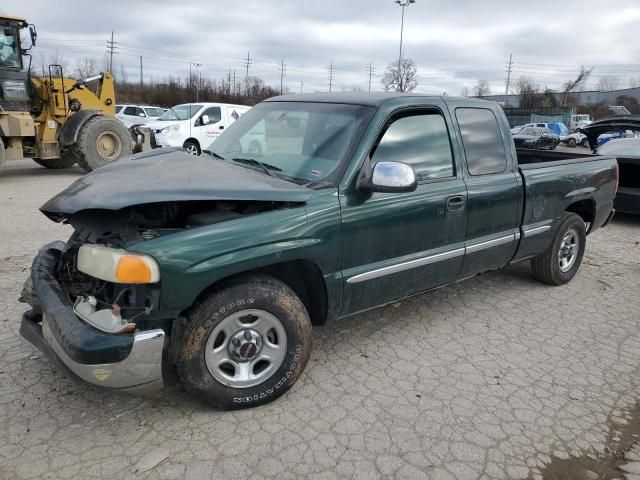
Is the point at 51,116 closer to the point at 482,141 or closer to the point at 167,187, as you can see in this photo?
the point at 167,187

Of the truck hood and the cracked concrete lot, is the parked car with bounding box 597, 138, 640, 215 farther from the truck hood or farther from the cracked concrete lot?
the truck hood

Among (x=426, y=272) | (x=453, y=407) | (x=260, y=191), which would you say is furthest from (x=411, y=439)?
(x=260, y=191)

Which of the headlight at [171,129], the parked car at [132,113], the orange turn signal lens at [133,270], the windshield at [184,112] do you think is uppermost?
the parked car at [132,113]

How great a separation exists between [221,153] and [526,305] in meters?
3.12

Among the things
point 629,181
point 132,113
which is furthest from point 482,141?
point 132,113

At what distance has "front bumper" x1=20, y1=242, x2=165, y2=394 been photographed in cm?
236

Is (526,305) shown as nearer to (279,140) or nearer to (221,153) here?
(279,140)

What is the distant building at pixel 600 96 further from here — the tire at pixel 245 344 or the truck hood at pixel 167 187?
the tire at pixel 245 344

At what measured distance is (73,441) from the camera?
258 cm

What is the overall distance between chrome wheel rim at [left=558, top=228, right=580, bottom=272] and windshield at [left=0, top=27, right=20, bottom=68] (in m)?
11.4

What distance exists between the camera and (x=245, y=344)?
279cm

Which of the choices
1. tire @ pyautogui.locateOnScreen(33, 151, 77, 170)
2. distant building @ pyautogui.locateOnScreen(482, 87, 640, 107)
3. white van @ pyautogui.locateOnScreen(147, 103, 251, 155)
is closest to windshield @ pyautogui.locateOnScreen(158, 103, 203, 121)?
white van @ pyautogui.locateOnScreen(147, 103, 251, 155)

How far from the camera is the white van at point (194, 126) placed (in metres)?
14.0

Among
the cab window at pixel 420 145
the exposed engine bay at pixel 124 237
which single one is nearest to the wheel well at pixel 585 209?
the cab window at pixel 420 145
